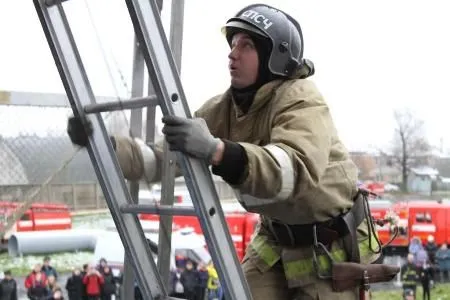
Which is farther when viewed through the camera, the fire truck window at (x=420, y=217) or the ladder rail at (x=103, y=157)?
the fire truck window at (x=420, y=217)

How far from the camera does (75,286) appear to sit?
10.3 m

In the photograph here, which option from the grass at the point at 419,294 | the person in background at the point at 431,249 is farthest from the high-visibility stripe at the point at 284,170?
the person in background at the point at 431,249

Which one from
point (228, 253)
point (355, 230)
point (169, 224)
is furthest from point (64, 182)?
point (355, 230)

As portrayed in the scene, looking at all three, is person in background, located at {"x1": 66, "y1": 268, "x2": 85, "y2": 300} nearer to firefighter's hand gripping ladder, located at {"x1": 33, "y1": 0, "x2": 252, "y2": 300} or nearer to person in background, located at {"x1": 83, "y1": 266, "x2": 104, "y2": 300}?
person in background, located at {"x1": 83, "y1": 266, "x2": 104, "y2": 300}

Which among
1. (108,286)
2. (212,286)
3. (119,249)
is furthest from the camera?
(108,286)

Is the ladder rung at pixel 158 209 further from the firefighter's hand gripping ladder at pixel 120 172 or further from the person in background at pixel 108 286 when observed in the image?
the person in background at pixel 108 286

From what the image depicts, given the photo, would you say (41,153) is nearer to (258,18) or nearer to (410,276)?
(258,18)

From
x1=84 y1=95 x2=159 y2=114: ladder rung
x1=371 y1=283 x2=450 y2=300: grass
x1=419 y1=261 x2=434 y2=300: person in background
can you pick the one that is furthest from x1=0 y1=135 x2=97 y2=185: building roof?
x1=371 y1=283 x2=450 y2=300: grass

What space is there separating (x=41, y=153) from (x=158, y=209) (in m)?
0.49

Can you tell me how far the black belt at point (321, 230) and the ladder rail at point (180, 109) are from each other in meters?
0.64

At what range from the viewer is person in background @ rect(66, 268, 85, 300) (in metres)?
10.2

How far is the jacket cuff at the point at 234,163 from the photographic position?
5.36 ft

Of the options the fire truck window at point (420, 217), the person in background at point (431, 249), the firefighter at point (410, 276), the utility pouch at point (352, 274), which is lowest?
the person in background at point (431, 249)

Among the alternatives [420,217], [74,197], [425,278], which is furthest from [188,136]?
[420,217]
